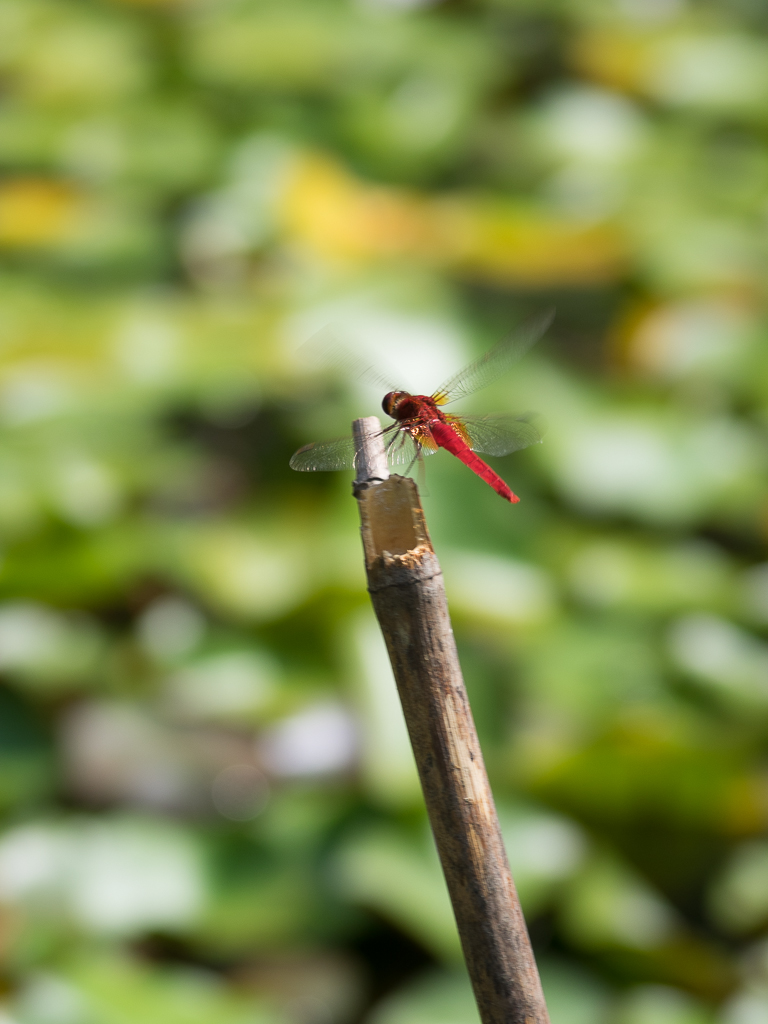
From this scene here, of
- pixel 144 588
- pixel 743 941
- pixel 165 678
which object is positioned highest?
pixel 144 588

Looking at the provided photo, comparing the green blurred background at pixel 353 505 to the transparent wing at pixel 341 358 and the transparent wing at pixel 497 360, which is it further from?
the transparent wing at pixel 497 360

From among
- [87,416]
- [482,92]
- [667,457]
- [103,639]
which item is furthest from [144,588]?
[482,92]

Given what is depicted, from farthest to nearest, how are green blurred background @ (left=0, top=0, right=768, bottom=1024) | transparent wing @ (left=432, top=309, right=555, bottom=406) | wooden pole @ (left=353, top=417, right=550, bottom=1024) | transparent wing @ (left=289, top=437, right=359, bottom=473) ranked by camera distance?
green blurred background @ (left=0, top=0, right=768, bottom=1024) → transparent wing @ (left=432, top=309, right=555, bottom=406) → transparent wing @ (left=289, top=437, right=359, bottom=473) → wooden pole @ (left=353, top=417, right=550, bottom=1024)

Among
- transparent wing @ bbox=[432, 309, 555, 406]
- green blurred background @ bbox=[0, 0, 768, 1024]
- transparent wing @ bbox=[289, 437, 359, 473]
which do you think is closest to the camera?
transparent wing @ bbox=[289, 437, 359, 473]

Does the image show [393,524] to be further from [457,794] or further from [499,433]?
[499,433]

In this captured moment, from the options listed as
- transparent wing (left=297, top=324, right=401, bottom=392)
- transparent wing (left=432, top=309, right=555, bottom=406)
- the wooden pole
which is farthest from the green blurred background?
the wooden pole

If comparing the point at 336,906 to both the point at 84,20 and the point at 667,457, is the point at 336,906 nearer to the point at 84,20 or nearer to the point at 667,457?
the point at 667,457

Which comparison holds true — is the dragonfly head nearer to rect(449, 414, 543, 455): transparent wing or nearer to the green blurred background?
rect(449, 414, 543, 455): transparent wing

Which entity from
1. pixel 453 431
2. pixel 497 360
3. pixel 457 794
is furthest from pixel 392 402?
pixel 457 794
